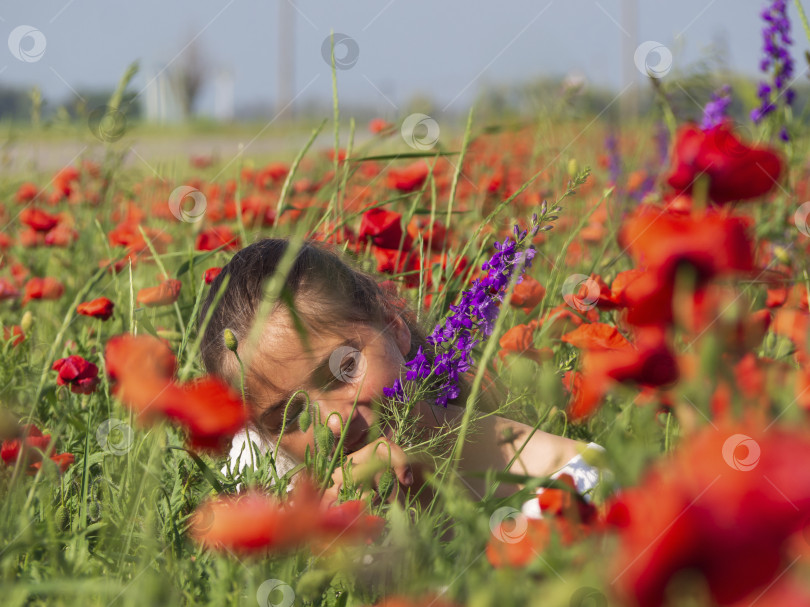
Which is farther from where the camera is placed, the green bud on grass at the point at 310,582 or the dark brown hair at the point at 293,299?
the dark brown hair at the point at 293,299

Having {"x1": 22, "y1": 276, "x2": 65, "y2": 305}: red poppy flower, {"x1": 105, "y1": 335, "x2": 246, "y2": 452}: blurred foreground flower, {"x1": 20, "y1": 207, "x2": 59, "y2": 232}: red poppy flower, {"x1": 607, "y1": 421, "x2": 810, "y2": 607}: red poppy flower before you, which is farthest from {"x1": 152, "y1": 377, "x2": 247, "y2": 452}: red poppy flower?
{"x1": 20, "y1": 207, "x2": 59, "y2": 232}: red poppy flower

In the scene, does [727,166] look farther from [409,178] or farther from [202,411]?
[409,178]

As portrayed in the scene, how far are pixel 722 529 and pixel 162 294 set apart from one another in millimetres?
918

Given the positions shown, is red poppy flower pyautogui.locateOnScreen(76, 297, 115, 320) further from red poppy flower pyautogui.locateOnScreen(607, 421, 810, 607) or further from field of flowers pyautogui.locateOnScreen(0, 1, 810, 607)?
red poppy flower pyautogui.locateOnScreen(607, 421, 810, 607)

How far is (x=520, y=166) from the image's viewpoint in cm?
314

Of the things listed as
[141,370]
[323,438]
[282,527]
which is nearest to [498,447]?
[323,438]

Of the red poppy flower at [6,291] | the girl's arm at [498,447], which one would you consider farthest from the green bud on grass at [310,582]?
the red poppy flower at [6,291]

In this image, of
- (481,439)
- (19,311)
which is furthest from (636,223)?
(19,311)

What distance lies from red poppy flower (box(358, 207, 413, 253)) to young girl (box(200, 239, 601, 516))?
7 centimetres

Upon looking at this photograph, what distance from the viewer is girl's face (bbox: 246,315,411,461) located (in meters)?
0.89

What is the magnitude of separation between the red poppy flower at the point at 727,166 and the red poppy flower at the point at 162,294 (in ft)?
2.41

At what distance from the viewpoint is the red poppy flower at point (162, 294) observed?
3.58 ft

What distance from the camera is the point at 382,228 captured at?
1.19 m

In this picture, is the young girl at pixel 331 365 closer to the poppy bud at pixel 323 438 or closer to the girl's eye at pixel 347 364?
the girl's eye at pixel 347 364
